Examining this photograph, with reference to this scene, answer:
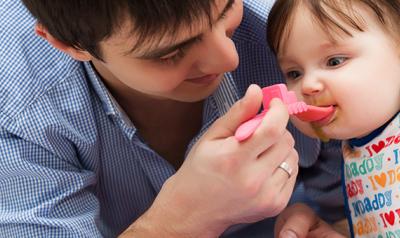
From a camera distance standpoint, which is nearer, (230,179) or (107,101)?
(230,179)

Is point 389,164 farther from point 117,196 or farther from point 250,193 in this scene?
point 117,196

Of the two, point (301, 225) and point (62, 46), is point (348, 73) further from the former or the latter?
point (62, 46)

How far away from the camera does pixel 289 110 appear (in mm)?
884

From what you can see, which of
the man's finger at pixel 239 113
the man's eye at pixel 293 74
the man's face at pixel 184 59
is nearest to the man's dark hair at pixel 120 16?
the man's face at pixel 184 59

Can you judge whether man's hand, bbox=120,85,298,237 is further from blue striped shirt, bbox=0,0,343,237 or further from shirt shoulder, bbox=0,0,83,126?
shirt shoulder, bbox=0,0,83,126

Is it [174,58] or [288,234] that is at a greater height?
[174,58]

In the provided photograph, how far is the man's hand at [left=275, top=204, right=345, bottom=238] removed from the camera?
1.12 meters

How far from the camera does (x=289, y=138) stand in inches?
36.2

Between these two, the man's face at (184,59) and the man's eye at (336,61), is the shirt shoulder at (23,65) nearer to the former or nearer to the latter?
the man's face at (184,59)

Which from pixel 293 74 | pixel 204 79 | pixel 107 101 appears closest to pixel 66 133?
pixel 107 101

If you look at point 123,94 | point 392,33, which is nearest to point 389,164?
point 392,33

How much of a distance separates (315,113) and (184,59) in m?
0.21

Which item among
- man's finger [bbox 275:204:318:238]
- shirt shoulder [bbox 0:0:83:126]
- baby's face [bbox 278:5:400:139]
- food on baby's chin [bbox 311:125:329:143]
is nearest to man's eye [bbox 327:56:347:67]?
baby's face [bbox 278:5:400:139]

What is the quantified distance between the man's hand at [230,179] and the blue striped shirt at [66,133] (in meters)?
0.16
